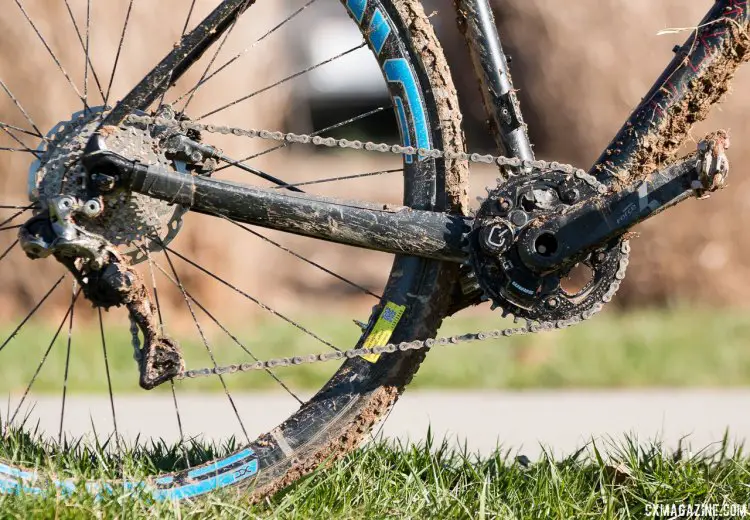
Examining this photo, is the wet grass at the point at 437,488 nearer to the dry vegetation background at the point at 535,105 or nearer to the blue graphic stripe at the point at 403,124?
the blue graphic stripe at the point at 403,124

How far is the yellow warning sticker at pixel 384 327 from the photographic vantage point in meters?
3.30

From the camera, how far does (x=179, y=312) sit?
740cm

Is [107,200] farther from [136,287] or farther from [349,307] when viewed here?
[349,307]

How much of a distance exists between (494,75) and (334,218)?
0.62 meters

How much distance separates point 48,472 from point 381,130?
9231 millimetres

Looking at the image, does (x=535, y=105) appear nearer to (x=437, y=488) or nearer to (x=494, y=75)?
(x=494, y=75)

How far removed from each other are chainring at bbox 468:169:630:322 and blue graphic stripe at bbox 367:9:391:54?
0.52m

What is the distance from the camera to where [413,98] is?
3309 mm

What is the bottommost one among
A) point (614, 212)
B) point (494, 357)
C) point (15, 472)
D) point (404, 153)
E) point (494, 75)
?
point (15, 472)

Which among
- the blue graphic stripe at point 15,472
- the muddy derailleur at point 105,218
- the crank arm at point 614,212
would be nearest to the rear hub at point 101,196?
the muddy derailleur at point 105,218

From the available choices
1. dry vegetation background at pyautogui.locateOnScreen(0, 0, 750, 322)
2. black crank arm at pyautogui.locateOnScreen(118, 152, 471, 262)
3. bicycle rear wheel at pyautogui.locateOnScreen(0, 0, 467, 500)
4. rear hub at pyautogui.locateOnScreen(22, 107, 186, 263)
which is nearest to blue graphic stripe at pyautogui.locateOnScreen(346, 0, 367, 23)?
bicycle rear wheel at pyautogui.locateOnScreen(0, 0, 467, 500)

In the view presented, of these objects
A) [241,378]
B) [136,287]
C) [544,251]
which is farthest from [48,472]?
[241,378]

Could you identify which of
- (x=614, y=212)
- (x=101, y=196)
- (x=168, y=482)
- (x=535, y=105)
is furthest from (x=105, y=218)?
(x=535, y=105)

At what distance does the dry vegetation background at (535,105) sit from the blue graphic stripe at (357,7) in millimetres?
3909
